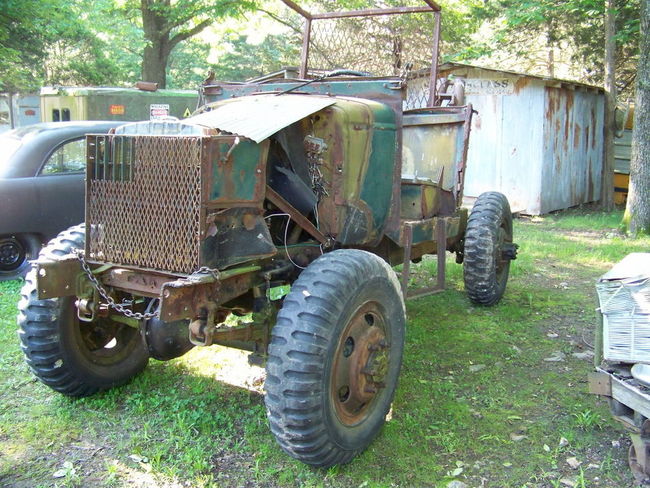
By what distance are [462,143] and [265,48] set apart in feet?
65.0

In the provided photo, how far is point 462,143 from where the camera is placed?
18.4 feet

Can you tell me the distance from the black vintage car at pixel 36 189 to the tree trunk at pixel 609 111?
10.4 meters

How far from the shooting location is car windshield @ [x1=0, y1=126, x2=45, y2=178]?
658 centimetres

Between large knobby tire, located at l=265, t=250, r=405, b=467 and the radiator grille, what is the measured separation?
610 mm

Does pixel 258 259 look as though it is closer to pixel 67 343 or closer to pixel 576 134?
pixel 67 343

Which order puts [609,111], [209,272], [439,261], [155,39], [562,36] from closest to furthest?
[209,272]
[439,261]
[609,111]
[562,36]
[155,39]

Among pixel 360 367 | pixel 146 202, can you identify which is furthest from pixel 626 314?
pixel 146 202

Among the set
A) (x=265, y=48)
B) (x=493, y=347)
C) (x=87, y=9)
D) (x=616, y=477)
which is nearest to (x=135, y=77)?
(x=265, y=48)

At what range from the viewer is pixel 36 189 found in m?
6.59

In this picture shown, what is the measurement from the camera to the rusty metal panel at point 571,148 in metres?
12.7

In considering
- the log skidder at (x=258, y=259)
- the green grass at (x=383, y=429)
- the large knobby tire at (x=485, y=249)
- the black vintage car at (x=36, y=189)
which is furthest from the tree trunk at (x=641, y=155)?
the black vintage car at (x=36, y=189)

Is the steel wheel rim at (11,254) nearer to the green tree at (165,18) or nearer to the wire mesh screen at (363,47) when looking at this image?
the wire mesh screen at (363,47)

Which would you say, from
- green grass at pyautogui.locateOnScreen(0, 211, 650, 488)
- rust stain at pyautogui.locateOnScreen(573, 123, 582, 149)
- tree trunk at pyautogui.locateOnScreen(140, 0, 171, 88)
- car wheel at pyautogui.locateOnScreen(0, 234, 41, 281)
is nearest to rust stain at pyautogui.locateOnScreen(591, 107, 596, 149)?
rust stain at pyautogui.locateOnScreen(573, 123, 582, 149)

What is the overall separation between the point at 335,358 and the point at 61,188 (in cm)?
474
